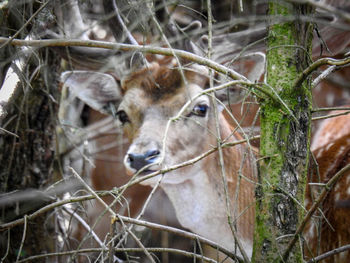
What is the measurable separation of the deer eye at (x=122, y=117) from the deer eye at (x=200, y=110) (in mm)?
560

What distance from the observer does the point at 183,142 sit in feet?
12.6

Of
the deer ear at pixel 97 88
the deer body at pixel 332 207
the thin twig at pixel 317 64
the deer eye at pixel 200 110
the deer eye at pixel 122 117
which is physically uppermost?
the deer ear at pixel 97 88

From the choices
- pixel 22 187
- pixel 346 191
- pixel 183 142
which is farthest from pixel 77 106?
pixel 346 191

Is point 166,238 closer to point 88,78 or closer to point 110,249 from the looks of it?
point 88,78

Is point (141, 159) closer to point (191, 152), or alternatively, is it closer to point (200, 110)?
point (191, 152)

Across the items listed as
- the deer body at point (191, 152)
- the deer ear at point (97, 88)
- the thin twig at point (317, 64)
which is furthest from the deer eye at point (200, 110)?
the thin twig at point (317, 64)

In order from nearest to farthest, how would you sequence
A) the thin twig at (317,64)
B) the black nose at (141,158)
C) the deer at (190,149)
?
the thin twig at (317,64), the black nose at (141,158), the deer at (190,149)

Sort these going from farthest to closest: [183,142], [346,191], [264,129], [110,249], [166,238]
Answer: [166,238] → [183,142] → [346,191] → [264,129] → [110,249]

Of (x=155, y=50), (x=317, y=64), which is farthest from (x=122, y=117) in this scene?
(x=317, y=64)

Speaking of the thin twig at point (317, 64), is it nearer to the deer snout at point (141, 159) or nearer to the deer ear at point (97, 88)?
the deer snout at point (141, 159)

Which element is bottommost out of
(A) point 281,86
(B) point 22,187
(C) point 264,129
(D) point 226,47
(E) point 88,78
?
(B) point 22,187

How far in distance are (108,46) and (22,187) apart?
197cm

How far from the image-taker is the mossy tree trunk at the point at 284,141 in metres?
2.29

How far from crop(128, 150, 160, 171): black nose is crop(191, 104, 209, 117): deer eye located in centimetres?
53
